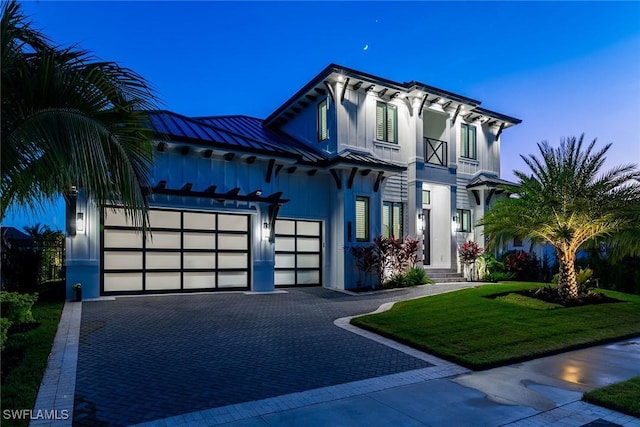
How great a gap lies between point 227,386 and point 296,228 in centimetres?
1069

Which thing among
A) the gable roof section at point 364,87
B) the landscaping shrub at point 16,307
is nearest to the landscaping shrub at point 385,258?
the gable roof section at point 364,87

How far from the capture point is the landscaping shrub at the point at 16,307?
744 centimetres

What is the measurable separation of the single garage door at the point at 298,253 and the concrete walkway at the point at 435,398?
892 cm

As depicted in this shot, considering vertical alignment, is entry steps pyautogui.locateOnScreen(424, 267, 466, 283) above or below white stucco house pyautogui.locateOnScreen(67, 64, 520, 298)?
below

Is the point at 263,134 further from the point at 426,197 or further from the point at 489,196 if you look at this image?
the point at 489,196

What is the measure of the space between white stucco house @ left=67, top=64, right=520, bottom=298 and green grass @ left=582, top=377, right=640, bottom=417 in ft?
33.7

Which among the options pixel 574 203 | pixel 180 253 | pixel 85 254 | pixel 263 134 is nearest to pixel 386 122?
pixel 263 134

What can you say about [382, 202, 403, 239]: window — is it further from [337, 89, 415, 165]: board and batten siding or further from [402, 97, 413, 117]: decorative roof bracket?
[402, 97, 413, 117]: decorative roof bracket

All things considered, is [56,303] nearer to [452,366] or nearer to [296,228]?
[296,228]

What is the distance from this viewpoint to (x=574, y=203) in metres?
10.5

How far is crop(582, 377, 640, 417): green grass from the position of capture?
4441 millimetres

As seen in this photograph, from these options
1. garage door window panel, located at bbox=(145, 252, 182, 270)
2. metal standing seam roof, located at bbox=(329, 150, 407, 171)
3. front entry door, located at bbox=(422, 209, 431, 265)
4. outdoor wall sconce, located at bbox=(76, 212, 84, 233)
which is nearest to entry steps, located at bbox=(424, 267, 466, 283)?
front entry door, located at bbox=(422, 209, 431, 265)

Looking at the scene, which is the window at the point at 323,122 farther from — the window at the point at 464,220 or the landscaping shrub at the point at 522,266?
the landscaping shrub at the point at 522,266
